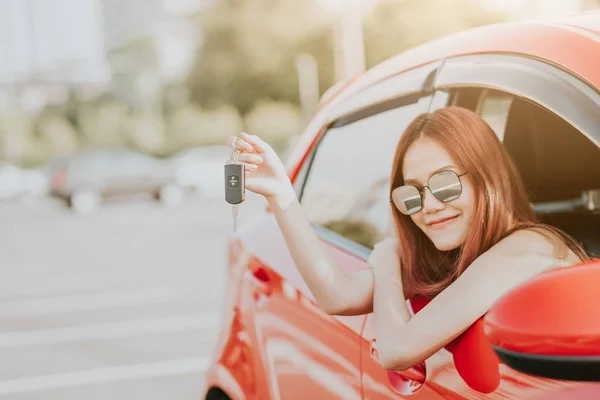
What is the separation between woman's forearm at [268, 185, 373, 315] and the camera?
193cm

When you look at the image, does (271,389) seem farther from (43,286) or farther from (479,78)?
(43,286)

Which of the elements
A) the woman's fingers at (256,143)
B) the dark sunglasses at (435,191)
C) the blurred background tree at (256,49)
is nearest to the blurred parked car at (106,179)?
the woman's fingers at (256,143)

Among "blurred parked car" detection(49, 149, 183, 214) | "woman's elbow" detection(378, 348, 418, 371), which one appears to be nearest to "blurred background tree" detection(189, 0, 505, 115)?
"blurred parked car" detection(49, 149, 183, 214)

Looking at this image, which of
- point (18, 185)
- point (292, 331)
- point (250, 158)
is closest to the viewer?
point (250, 158)

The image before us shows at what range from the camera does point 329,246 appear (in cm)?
230

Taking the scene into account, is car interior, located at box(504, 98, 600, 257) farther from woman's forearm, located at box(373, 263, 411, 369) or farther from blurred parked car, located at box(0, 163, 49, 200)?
blurred parked car, located at box(0, 163, 49, 200)

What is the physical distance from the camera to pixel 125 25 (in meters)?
85.9

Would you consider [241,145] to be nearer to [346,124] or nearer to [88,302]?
[346,124]

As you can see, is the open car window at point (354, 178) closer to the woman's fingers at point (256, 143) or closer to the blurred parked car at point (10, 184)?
the woman's fingers at point (256, 143)

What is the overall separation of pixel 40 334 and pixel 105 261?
526 cm

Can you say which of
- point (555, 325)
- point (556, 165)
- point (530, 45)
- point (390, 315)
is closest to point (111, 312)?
point (556, 165)

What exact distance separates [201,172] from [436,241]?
29766 millimetres

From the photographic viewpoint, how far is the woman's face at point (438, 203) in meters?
1.66

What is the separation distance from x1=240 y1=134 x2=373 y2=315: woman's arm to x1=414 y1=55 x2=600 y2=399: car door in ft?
1.07
